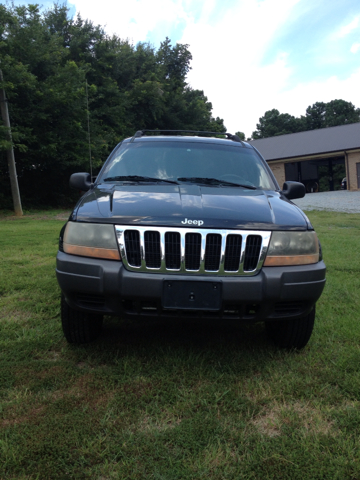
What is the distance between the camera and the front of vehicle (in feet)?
7.55

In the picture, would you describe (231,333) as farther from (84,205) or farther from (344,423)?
(84,205)

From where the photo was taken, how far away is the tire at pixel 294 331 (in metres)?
2.72

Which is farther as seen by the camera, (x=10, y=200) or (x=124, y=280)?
(x=10, y=200)

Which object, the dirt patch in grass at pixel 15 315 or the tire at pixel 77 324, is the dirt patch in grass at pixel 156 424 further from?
the dirt patch in grass at pixel 15 315

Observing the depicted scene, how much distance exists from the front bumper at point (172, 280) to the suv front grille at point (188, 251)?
0.17 feet

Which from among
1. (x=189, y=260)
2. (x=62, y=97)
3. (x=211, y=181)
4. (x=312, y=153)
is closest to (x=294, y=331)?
(x=189, y=260)

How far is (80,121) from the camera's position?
18.7 metres

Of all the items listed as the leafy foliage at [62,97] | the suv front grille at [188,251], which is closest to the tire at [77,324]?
the suv front grille at [188,251]

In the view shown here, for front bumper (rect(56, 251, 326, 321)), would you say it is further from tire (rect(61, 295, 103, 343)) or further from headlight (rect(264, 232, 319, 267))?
tire (rect(61, 295, 103, 343))

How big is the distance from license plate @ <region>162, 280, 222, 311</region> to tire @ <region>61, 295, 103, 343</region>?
2.47 feet

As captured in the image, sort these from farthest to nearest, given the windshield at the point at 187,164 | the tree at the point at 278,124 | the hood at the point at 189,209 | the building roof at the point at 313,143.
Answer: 1. the tree at the point at 278,124
2. the building roof at the point at 313,143
3. the windshield at the point at 187,164
4. the hood at the point at 189,209

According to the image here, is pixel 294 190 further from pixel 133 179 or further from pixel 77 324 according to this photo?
pixel 77 324

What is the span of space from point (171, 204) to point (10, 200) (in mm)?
17778

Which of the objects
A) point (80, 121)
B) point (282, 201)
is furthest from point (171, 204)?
point (80, 121)
